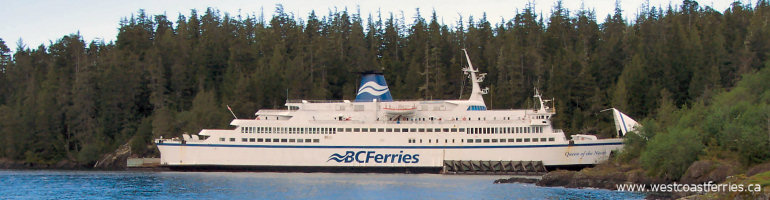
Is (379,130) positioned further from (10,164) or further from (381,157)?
(10,164)

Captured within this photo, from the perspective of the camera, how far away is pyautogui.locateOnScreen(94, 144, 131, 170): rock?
58344 mm

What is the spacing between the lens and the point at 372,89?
160 feet

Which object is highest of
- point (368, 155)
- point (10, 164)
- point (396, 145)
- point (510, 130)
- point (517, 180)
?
point (510, 130)

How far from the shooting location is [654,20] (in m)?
75.7

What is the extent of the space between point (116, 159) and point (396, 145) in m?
21.8

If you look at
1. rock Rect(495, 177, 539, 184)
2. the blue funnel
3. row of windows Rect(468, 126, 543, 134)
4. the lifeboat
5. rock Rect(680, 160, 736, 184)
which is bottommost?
rock Rect(495, 177, 539, 184)

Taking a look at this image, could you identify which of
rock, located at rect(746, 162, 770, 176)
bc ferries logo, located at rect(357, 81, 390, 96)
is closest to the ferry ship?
bc ferries logo, located at rect(357, 81, 390, 96)

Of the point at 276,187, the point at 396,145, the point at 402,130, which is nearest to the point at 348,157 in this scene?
the point at 396,145

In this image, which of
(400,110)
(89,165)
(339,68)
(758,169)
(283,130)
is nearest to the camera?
(758,169)

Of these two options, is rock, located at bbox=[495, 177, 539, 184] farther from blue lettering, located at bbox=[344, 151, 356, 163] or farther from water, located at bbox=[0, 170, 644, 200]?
blue lettering, located at bbox=[344, 151, 356, 163]

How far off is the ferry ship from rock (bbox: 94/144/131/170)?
40.9 ft

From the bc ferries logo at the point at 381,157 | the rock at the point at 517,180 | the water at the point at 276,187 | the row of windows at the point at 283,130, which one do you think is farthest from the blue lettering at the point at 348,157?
the rock at the point at 517,180

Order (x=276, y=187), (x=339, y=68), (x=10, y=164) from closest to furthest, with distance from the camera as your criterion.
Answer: (x=276, y=187), (x=10, y=164), (x=339, y=68)

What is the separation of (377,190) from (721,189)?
551 inches
